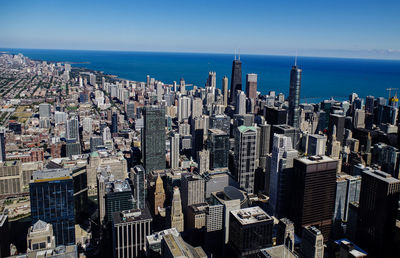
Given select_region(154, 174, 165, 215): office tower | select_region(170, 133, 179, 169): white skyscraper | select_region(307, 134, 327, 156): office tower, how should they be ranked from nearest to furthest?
select_region(154, 174, 165, 215): office tower
select_region(307, 134, 327, 156): office tower
select_region(170, 133, 179, 169): white skyscraper

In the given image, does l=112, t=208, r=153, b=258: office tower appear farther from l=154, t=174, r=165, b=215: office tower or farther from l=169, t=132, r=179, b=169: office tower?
l=169, t=132, r=179, b=169: office tower

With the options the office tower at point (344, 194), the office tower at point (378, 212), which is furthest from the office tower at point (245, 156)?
the office tower at point (378, 212)

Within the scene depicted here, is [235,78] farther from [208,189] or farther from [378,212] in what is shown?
[378,212]

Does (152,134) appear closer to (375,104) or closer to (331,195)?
(331,195)

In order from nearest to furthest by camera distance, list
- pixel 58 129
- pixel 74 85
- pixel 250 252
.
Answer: pixel 250 252, pixel 58 129, pixel 74 85

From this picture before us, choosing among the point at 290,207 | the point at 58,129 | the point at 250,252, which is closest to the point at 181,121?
the point at 58,129

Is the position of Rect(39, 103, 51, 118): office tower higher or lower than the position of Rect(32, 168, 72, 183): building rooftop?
lower

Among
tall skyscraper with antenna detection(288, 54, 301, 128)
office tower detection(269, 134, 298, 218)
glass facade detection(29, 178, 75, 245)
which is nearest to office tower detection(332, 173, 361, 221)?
office tower detection(269, 134, 298, 218)
